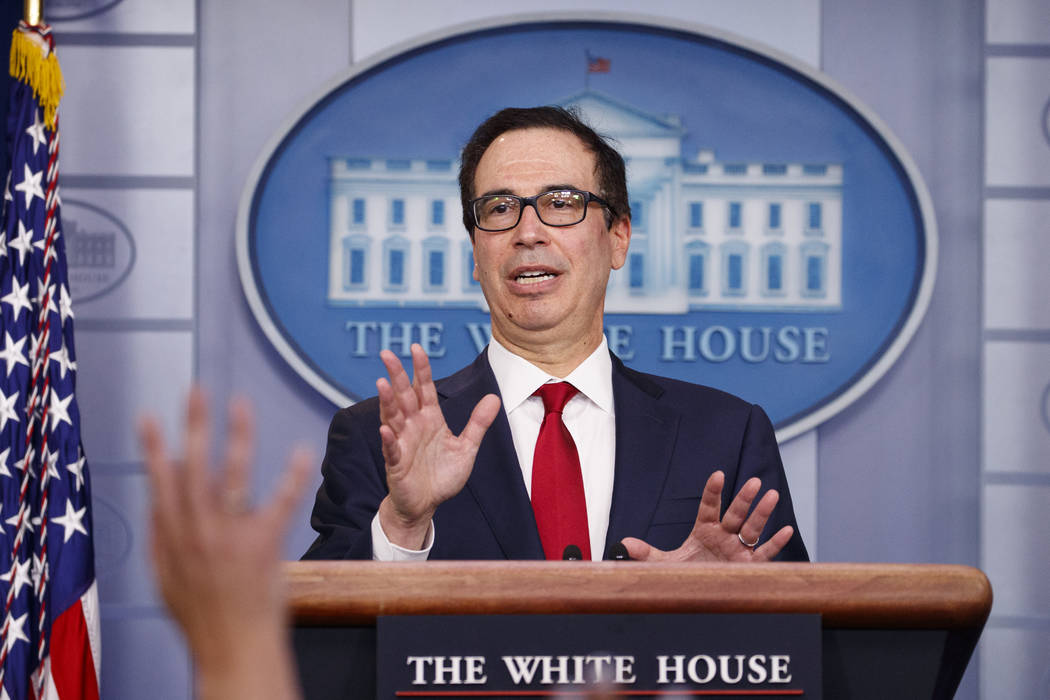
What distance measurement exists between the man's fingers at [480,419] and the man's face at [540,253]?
20.9 inches

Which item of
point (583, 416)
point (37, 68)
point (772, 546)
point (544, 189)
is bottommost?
point (772, 546)

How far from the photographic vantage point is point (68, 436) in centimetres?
238

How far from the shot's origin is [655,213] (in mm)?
2740

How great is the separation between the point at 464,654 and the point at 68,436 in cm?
194

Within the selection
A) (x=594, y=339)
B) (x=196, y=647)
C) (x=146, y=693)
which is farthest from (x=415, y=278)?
(x=196, y=647)

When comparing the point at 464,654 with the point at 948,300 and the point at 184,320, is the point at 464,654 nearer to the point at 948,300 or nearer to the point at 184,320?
the point at 184,320

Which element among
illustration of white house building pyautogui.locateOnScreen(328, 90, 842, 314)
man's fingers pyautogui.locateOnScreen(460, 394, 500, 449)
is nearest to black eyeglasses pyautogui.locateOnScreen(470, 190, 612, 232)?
man's fingers pyautogui.locateOnScreen(460, 394, 500, 449)

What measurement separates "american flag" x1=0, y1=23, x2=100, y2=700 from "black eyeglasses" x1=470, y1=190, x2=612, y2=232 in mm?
1328

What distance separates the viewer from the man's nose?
5.27 feet

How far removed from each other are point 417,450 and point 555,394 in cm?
51

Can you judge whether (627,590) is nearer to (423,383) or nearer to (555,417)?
(423,383)

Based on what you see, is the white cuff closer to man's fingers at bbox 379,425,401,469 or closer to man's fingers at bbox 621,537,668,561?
man's fingers at bbox 379,425,401,469

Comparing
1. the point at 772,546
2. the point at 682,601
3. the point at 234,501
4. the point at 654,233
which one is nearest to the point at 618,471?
the point at 772,546

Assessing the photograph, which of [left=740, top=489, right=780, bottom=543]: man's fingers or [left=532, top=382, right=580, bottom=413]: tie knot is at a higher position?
[left=532, top=382, right=580, bottom=413]: tie knot
